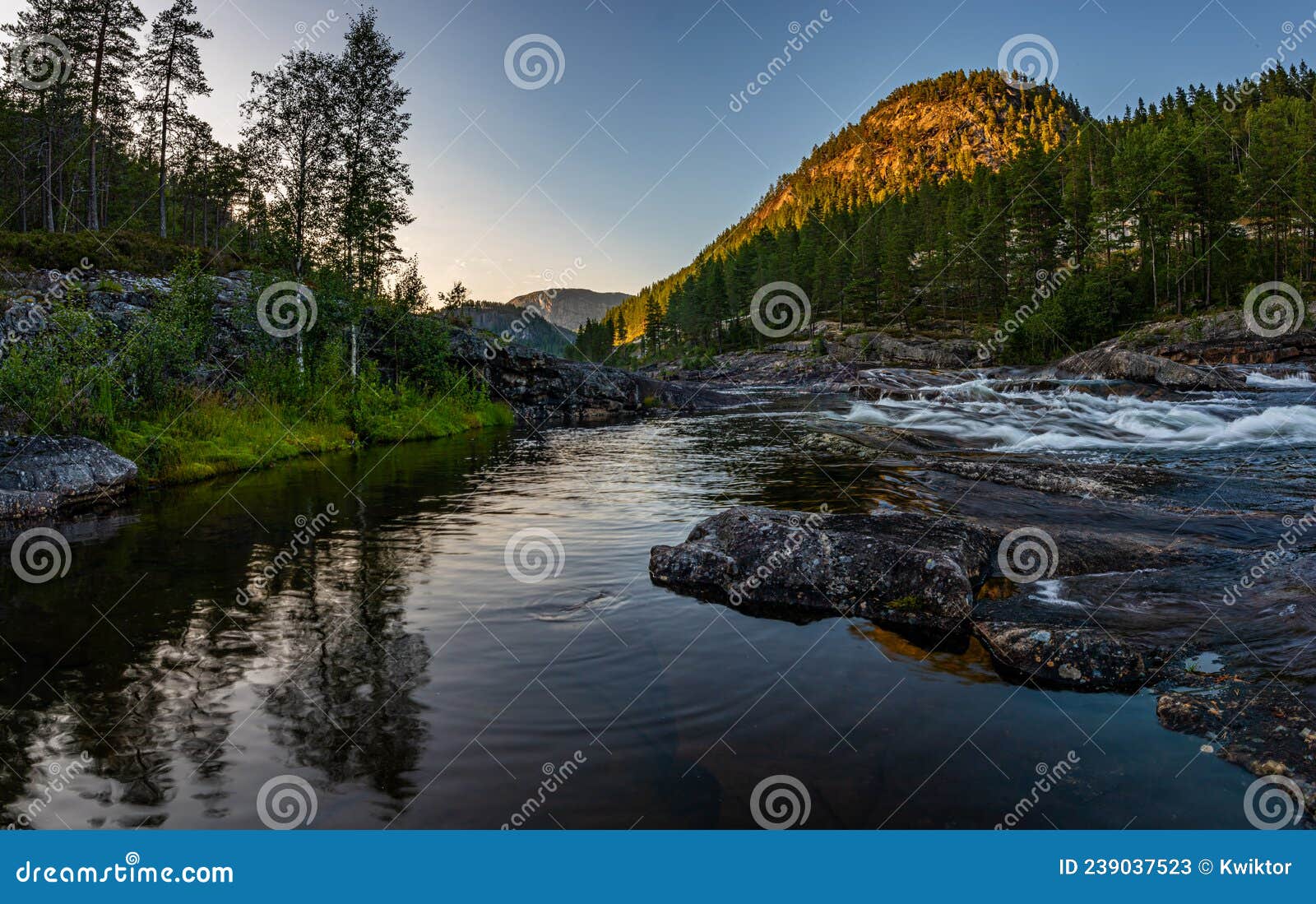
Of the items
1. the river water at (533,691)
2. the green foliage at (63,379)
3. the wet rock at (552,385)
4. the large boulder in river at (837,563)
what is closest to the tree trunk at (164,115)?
the wet rock at (552,385)

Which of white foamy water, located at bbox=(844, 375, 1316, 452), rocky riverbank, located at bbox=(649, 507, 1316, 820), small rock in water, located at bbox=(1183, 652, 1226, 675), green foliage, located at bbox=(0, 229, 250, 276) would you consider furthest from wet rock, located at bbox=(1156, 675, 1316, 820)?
green foliage, located at bbox=(0, 229, 250, 276)

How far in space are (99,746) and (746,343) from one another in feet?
380

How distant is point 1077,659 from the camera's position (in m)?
6.18

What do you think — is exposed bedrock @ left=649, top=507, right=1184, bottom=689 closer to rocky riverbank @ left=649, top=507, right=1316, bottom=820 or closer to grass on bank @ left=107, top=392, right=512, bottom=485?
rocky riverbank @ left=649, top=507, right=1316, bottom=820

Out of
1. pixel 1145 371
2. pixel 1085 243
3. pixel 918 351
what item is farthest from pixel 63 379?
pixel 1085 243

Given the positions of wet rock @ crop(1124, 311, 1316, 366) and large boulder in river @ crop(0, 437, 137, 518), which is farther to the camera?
wet rock @ crop(1124, 311, 1316, 366)

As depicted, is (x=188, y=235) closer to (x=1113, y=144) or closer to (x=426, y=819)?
(x=426, y=819)

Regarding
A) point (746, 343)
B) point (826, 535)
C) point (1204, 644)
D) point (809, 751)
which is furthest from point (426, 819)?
point (746, 343)

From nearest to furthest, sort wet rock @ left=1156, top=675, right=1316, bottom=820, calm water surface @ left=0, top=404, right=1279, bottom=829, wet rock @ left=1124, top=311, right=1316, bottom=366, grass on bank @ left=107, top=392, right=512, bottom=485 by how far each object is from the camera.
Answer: calm water surface @ left=0, top=404, right=1279, bottom=829 < wet rock @ left=1156, top=675, right=1316, bottom=820 < grass on bank @ left=107, top=392, right=512, bottom=485 < wet rock @ left=1124, top=311, right=1316, bottom=366

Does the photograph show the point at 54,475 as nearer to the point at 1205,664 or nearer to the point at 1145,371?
the point at 1205,664

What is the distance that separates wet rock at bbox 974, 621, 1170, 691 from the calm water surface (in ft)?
0.82

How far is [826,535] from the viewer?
→ 9.14m

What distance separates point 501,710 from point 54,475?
1463 cm

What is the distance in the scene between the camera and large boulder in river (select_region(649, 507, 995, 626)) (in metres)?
7.93
